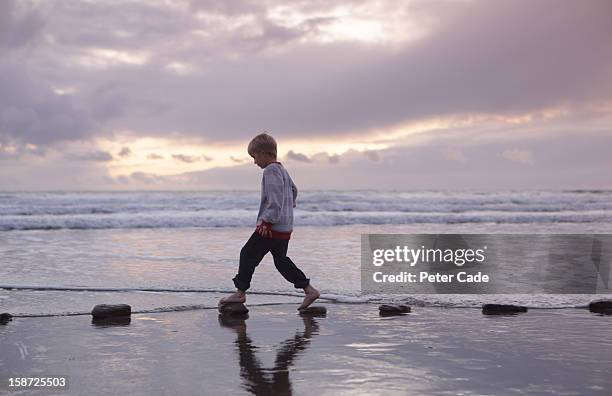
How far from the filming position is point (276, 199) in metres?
6.01

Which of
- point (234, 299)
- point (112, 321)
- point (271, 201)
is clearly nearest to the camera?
point (112, 321)


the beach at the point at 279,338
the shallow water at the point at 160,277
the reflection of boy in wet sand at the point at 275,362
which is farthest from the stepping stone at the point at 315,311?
the shallow water at the point at 160,277

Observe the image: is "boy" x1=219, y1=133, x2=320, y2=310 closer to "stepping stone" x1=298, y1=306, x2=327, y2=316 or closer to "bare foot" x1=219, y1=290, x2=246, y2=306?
"bare foot" x1=219, y1=290, x2=246, y2=306

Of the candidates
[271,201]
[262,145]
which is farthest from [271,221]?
[262,145]

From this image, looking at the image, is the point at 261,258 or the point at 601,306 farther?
the point at 261,258

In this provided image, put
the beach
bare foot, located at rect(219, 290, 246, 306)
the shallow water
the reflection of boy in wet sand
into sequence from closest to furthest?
the reflection of boy in wet sand < the beach < bare foot, located at rect(219, 290, 246, 306) < the shallow water

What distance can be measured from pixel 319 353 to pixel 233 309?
1.73 metres

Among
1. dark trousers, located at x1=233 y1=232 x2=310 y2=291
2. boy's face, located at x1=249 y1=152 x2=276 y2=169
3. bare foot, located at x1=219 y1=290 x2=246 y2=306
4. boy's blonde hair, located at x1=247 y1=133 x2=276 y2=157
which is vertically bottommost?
bare foot, located at x1=219 y1=290 x2=246 y2=306

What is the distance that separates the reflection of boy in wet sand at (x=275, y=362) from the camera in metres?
3.49

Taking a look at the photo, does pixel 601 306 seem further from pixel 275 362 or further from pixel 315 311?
pixel 275 362

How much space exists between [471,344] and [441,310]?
1.61m

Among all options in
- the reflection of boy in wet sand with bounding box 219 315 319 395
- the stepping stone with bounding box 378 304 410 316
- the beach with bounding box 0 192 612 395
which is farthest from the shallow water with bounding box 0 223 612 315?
the reflection of boy in wet sand with bounding box 219 315 319 395

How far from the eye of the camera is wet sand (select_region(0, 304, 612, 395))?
353 cm

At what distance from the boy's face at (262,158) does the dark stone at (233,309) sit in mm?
1316
